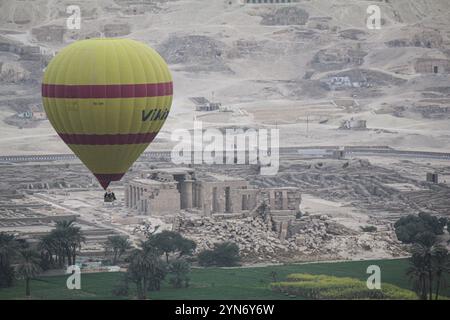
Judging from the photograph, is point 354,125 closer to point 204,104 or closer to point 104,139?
point 204,104

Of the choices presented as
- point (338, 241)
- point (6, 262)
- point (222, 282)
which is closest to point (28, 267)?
point (6, 262)

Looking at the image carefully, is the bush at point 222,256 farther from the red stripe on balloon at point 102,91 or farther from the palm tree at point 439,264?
the red stripe on balloon at point 102,91

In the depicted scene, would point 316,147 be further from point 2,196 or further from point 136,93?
point 136,93

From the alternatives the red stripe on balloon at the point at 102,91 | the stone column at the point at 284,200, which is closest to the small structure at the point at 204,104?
the stone column at the point at 284,200

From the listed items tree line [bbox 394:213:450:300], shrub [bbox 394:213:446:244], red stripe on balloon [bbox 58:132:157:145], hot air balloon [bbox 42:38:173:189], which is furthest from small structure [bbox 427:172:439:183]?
red stripe on balloon [bbox 58:132:157:145]

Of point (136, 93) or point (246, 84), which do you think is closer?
point (136, 93)

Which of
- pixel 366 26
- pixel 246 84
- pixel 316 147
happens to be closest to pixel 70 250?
pixel 316 147

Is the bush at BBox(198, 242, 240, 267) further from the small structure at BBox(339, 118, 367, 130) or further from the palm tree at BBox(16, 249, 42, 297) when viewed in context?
the small structure at BBox(339, 118, 367, 130)
